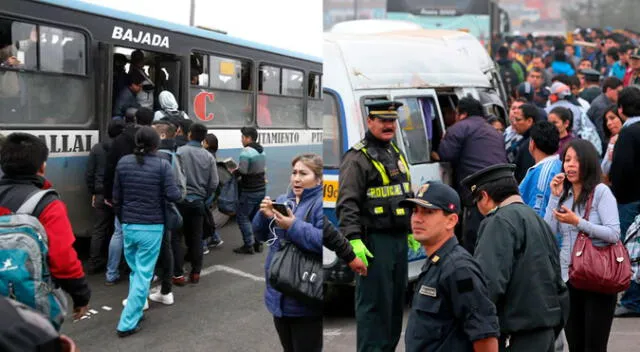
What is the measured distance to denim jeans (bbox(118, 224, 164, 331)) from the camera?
1.17 metres

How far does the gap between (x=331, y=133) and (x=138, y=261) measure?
0.46m

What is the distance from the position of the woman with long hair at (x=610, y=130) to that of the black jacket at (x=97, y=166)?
3.92 meters

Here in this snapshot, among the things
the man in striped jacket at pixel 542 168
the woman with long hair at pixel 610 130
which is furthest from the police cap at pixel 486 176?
the woman with long hair at pixel 610 130

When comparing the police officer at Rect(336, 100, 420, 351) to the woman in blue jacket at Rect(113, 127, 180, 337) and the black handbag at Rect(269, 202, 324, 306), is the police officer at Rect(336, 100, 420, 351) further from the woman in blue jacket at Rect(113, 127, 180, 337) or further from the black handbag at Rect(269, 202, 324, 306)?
the woman in blue jacket at Rect(113, 127, 180, 337)

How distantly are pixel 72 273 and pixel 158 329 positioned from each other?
0.18 m

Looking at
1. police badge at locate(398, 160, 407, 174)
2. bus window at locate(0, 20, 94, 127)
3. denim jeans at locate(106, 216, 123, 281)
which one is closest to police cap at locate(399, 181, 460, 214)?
police badge at locate(398, 160, 407, 174)

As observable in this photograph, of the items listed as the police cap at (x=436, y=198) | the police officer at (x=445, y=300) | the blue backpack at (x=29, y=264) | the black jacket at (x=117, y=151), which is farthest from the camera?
the police officer at (x=445, y=300)

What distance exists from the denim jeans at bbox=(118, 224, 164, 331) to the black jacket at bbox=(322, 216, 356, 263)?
0.33 meters

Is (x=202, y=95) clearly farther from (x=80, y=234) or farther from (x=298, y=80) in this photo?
(x=80, y=234)

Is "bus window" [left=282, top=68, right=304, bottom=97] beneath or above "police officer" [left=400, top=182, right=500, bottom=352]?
above

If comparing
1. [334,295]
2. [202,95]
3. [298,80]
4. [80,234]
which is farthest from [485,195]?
[80,234]

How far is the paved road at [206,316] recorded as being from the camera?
3.75ft

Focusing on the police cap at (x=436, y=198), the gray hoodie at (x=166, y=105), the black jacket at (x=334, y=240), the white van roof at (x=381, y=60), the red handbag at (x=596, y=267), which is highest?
the white van roof at (x=381, y=60)

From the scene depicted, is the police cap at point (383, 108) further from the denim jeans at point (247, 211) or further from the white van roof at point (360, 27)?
the denim jeans at point (247, 211)
